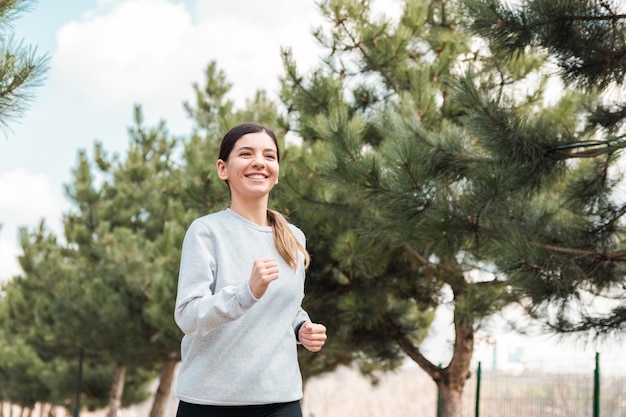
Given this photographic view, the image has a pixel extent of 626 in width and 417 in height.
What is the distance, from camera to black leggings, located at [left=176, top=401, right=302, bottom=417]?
198cm

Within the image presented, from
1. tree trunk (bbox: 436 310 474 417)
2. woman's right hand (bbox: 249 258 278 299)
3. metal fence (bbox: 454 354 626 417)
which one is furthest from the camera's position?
tree trunk (bbox: 436 310 474 417)

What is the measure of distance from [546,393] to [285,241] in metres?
7.54

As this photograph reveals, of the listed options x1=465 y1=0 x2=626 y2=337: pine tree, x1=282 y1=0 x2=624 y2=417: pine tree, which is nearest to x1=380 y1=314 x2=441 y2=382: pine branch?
x1=282 y1=0 x2=624 y2=417: pine tree

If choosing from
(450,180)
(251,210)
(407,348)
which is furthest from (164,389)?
(251,210)

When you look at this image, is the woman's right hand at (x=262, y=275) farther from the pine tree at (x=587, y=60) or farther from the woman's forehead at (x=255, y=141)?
the pine tree at (x=587, y=60)

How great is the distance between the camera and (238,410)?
78.1 inches

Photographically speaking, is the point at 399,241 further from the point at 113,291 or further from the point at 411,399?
the point at 411,399

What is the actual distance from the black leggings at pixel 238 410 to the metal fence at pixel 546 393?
254 inches

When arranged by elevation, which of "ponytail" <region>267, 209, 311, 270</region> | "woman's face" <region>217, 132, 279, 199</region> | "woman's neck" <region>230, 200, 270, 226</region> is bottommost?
"ponytail" <region>267, 209, 311, 270</region>

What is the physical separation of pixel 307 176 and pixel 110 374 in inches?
468

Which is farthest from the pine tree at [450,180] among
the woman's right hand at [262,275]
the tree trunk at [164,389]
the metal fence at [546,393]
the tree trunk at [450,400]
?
the tree trunk at [164,389]

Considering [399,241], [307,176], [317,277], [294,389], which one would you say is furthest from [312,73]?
[294,389]

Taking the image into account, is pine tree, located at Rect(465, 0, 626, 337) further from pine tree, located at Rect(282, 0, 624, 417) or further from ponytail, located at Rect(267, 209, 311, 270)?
ponytail, located at Rect(267, 209, 311, 270)

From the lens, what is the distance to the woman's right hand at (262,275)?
176cm
